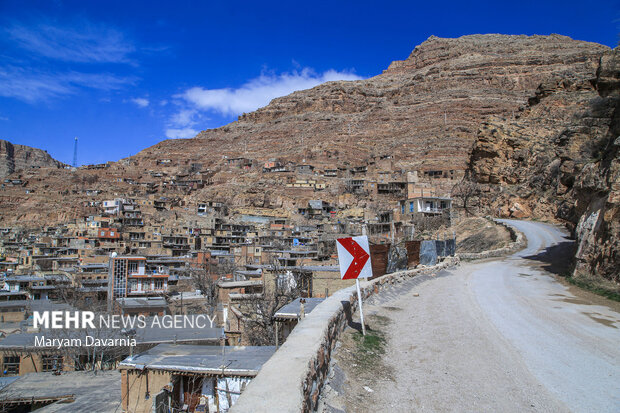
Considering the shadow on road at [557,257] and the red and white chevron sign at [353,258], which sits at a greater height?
the red and white chevron sign at [353,258]

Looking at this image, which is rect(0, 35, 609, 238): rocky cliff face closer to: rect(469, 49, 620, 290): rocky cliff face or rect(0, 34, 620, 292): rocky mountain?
rect(0, 34, 620, 292): rocky mountain

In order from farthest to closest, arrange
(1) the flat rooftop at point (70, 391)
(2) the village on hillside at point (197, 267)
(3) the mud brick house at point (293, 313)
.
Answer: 1. (1) the flat rooftop at point (70, 391)
2. (2) the village on hillside at point (197, 267)
3. (3) the mud brick house at point (293, 313)

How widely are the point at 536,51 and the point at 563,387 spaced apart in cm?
14009

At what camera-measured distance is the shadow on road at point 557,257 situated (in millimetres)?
15125

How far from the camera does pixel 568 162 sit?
25.3 m

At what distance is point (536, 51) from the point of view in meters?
120

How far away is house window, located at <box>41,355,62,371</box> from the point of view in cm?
1475

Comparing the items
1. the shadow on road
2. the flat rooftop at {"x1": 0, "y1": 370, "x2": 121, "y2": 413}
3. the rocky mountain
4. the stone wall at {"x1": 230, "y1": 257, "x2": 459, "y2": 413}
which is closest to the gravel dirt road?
the stone wall at {"x1": 230, "y1": 257, "x2": 459, "y2": 413}

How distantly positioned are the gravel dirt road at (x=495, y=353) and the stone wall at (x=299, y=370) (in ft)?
1.33

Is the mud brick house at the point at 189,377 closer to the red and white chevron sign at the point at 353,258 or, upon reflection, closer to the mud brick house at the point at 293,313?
the mud brick house at the point at 293,313

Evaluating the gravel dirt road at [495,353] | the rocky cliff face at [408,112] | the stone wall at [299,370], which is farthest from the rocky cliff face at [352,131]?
the stone wall at [299,370]

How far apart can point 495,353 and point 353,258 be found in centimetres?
239

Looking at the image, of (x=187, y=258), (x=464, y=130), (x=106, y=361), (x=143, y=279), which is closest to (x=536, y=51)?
(x=464, y=130)

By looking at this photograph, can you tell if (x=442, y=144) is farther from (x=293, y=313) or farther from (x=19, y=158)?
(x=19, y=158)
